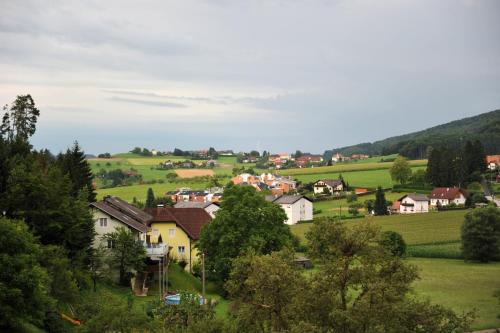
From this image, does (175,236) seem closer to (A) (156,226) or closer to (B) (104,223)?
(A) (156,226)

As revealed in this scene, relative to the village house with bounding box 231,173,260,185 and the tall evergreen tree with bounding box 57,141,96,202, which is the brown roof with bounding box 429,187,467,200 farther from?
the tall evergreen tree with bounding box 57,141,96,202

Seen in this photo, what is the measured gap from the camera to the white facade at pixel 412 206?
395 feet

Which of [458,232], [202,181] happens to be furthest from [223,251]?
[202,181]

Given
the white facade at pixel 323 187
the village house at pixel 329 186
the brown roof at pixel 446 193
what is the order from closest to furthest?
the brown roof at pixel 446 193 → the village house at pixel 329 186 → the white facade at pixel 323 187

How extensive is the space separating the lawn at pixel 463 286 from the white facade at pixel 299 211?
45.4 m

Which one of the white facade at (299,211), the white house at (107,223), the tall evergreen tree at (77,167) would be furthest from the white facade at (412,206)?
the white house at (107,223)

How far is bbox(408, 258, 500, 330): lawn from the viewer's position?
46.5m

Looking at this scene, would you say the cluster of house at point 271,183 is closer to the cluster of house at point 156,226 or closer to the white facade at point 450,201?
the white facade at point 450,201

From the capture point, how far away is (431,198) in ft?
413

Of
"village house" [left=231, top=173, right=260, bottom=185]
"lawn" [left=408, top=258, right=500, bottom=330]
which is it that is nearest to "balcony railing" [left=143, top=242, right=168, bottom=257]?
"lawn" [left=408, top=258, right=500, bottom=330]

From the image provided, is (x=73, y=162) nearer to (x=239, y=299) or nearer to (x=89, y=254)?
(x=89, y=254)

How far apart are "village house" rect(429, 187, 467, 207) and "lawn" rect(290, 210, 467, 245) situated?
540 inches

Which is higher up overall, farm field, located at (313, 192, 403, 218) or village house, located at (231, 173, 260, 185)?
village house, located at (231, 173, 260, 185)

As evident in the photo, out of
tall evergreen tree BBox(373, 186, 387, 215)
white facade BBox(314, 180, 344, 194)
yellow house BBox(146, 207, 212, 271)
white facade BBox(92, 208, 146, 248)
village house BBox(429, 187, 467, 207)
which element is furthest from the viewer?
Result: white facade BBox(314, 180, 344, 194)
